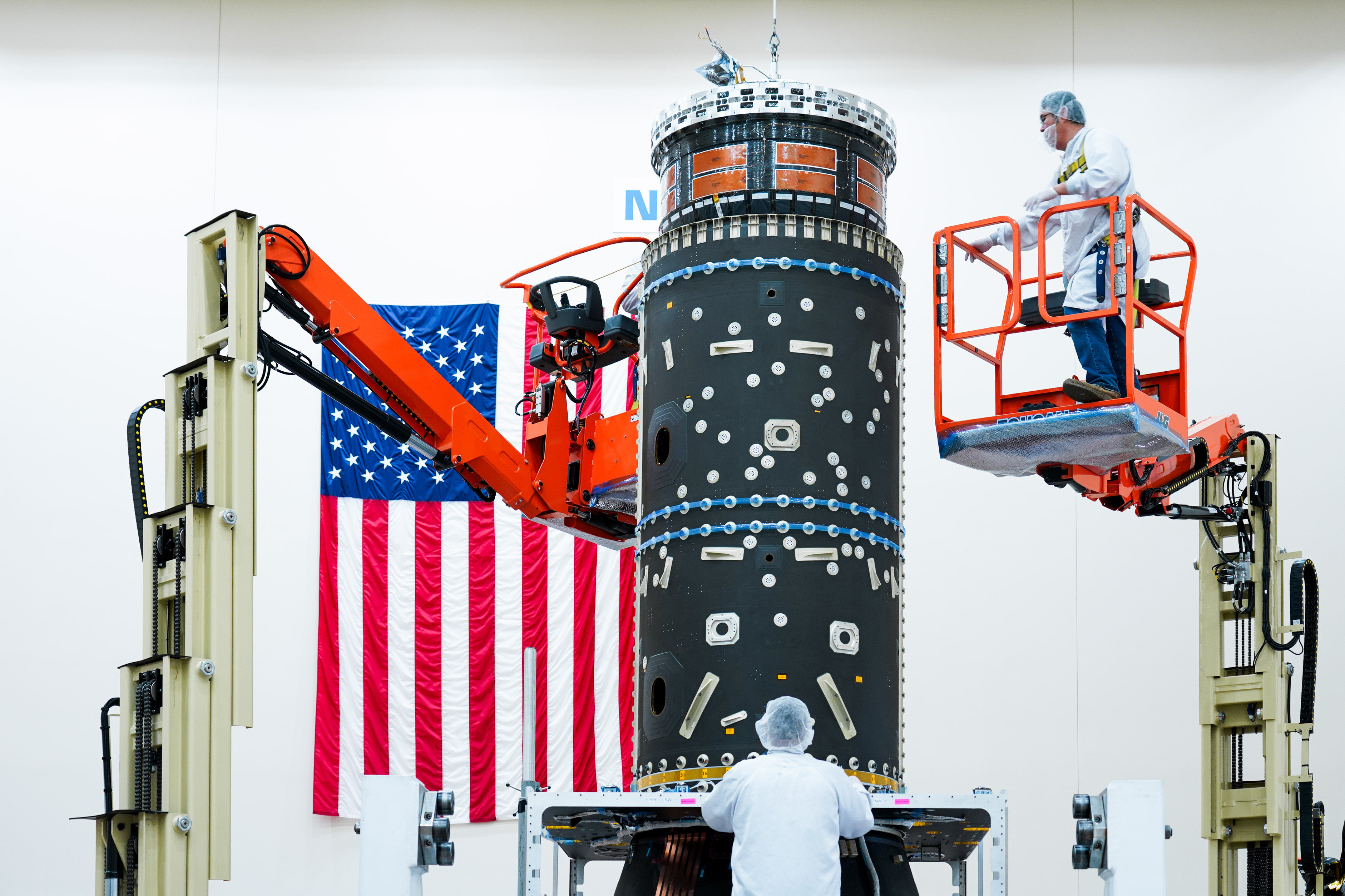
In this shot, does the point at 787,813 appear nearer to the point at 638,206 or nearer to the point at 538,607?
the point at 538,607

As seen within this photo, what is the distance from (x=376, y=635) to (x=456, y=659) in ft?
3.65

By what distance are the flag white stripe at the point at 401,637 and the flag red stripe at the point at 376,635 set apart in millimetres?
50

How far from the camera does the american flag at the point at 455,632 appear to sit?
67.9 feet

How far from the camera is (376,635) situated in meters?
21.0

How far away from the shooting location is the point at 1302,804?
50.2ft

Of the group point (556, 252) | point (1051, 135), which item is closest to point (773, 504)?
point (1051, 135)

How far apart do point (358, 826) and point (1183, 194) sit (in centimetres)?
1711

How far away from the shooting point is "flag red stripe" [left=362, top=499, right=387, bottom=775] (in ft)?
67.9

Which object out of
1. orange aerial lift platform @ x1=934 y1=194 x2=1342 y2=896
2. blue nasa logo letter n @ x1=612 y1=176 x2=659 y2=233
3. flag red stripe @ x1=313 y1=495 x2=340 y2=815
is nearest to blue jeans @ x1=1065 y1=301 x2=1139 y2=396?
orange aerial lift platform @ x1=934 y1=194 x2=1342 y2=896

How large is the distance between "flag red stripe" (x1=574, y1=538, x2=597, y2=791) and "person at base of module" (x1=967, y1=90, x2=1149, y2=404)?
9722mm

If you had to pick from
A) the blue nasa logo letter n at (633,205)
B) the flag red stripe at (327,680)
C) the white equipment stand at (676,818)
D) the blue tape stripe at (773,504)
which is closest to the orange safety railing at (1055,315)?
the blue tape stripe at (773,504)

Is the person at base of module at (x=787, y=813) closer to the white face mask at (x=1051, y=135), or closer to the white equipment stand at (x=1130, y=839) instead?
the white equipment stand at (x=1130, y=839)

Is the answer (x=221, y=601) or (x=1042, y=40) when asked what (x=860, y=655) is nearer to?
(x=221, y=601)

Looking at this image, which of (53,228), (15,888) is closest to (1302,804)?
(15,888)
